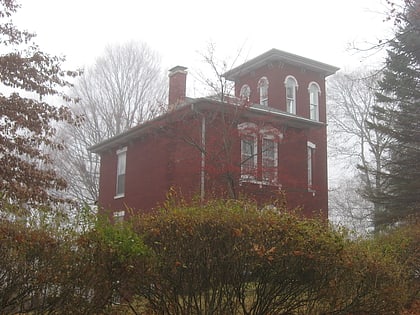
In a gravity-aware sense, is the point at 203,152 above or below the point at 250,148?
below

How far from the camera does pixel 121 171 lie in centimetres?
2348

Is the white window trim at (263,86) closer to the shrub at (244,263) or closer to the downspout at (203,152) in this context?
the downspout at (203,152)

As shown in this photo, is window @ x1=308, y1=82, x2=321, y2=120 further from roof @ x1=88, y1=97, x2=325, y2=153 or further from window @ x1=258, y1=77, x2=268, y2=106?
roof @ x1=88, y1=97, x2=325, y2=153

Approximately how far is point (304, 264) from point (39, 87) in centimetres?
914

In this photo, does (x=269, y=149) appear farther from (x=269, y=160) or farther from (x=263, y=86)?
(x=263, y=86)

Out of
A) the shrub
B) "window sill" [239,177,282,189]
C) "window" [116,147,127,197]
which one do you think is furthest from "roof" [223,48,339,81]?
the shrub

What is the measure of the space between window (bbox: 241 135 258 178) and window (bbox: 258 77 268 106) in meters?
5.29

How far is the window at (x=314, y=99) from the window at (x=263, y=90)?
7.09ft

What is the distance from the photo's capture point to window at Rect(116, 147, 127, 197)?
23.2 m

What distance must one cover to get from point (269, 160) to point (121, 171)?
8.09 m

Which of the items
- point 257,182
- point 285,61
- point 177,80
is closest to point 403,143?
point 285,61

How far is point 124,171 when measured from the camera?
23.2m

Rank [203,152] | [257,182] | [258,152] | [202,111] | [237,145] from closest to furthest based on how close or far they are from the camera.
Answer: [203,152]
[257,182]
[237,145]
[202,111]
[258,152]

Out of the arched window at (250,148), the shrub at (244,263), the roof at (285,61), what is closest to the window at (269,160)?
the arched window at (250,148)
